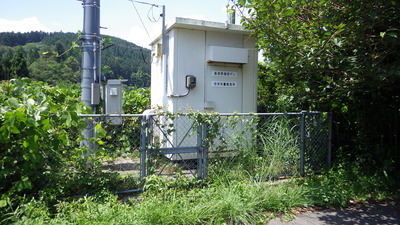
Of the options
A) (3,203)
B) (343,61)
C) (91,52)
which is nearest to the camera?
(3,203)

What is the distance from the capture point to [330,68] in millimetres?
4672

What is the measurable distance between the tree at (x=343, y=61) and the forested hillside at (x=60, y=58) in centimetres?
349

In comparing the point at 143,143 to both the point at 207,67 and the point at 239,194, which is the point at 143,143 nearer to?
the point at 239,194

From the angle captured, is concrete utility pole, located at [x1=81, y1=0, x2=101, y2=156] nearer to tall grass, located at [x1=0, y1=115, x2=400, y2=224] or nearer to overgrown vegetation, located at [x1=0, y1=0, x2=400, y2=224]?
overgrown vegetation, located at [x1=0, y1=0, x2=400, y2=224]

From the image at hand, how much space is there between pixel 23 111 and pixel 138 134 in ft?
5.49

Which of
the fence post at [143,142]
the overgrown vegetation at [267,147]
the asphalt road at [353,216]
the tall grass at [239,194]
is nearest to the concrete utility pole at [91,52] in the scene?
the overgrown vegetation at [267,147]

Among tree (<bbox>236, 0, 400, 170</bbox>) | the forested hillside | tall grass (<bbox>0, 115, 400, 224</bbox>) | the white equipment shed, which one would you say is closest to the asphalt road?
tall grass (<bbox>0, 115, 400, 224</bbox>)

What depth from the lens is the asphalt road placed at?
355 centimetres

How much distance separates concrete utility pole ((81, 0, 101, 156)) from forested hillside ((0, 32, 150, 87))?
1.26 ft

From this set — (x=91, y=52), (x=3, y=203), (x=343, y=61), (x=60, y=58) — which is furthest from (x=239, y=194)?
(x=60, y=58)

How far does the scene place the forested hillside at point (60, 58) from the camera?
7.61 metres

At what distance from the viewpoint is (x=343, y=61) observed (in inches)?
169

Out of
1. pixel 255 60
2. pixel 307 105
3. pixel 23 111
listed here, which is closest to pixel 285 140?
pixel 307 105

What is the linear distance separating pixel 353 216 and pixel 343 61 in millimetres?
2177
